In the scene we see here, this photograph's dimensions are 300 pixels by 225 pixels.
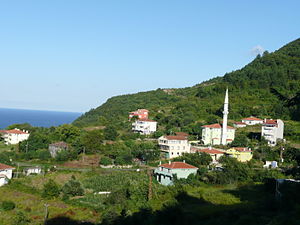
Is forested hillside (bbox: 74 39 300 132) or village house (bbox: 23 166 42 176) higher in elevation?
forested hillside (bbox: 74 39 300 132)

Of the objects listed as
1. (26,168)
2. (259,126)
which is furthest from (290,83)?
(26,168)

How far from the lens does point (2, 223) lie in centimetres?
2256

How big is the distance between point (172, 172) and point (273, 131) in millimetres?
20913

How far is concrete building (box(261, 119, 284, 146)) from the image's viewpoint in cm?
4838

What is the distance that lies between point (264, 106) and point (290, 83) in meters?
15.2

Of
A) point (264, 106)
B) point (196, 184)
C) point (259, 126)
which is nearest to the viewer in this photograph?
point (196, 184)

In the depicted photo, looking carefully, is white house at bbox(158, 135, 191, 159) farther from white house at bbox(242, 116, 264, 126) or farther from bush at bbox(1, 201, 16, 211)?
bush at bbox(1, 201, 16, 211)

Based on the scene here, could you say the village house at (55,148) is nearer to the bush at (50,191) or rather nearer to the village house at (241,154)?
the bush at (50,191)

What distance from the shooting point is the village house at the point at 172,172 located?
33500 mm

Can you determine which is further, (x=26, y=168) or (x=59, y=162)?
(x=59, y=162)

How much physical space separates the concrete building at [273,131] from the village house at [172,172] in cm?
1820

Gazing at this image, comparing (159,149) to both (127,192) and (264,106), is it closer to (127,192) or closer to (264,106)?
(127,192)

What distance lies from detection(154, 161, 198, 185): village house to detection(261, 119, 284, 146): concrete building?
59.7 ft

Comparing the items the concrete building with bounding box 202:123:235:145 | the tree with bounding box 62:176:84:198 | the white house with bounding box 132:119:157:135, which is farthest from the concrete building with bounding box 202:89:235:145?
the tree with bounding box 62:176:84:198
